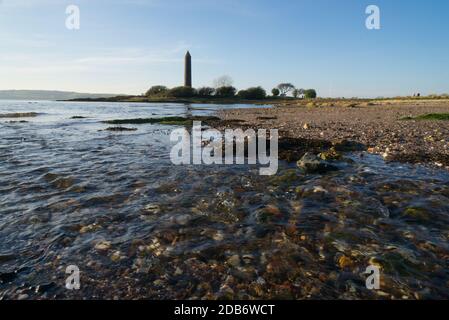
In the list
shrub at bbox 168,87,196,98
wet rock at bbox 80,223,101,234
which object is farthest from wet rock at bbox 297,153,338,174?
shrub at bbox 168,87,196,98

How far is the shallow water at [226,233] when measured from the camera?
4.55 m

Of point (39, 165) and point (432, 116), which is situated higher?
point (432, 116)

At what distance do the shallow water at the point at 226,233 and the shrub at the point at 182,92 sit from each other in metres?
146

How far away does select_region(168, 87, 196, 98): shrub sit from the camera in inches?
5999

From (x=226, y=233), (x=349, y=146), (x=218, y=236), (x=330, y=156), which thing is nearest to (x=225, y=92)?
(x=349, y=146)

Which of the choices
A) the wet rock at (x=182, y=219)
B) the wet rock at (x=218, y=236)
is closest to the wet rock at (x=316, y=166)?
the wet rock at (x=182, y=219)

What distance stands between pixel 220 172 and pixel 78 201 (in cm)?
482

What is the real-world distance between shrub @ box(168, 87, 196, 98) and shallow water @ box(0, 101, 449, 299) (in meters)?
146

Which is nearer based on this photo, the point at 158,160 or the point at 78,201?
the point at 78,201

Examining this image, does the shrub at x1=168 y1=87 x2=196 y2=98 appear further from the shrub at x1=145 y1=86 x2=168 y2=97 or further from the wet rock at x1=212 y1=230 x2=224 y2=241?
the wet rock at x1=212 y1=230 x2=224 y2=241

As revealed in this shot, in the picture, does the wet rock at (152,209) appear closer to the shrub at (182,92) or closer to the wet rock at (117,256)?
the wet rock at (117,256)
